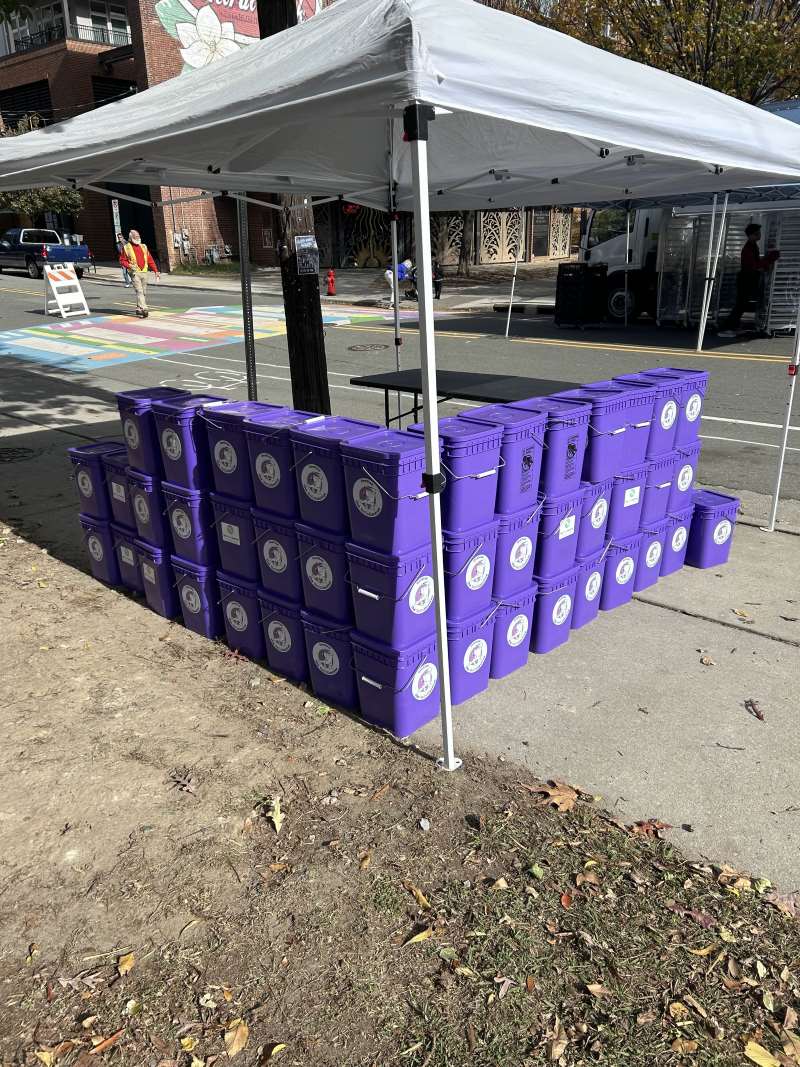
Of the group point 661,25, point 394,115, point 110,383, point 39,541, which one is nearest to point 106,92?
point 661,25

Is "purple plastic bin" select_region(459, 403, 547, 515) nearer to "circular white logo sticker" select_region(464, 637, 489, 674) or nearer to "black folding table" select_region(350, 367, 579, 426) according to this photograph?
"circular white logo sticker" select_region(464, 637, 489, 674)

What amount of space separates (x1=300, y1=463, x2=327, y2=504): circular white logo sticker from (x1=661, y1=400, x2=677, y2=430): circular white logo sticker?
7.78ft

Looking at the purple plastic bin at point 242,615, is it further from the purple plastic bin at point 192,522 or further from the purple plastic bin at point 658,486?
the purple plastic bin at point 658,486

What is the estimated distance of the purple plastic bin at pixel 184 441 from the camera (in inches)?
173

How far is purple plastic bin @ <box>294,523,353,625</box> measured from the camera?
3.84 metres

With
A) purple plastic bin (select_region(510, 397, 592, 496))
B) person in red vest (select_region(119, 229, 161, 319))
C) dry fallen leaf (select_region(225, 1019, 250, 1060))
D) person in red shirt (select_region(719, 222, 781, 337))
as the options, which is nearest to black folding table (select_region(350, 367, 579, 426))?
purple plastic bin (select_region(510, 397, 592, 496))

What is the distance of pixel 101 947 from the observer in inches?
107

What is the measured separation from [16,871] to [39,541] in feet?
12.2

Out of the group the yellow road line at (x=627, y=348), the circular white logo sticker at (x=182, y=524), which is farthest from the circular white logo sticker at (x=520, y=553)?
the yellow road line at (x=627, y=348)

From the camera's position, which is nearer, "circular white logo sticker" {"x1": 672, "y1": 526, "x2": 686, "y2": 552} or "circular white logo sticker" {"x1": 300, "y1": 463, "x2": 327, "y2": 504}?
"circular white logo sticker" {"x1": 300, "y1": 463, "x2": 327, "y2": 504}

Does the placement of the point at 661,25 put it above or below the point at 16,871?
above

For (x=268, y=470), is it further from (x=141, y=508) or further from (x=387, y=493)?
(x=141, y=508)

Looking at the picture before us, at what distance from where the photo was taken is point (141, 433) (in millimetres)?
4688

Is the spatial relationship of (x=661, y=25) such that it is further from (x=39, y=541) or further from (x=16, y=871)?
(x=16, y=871)
